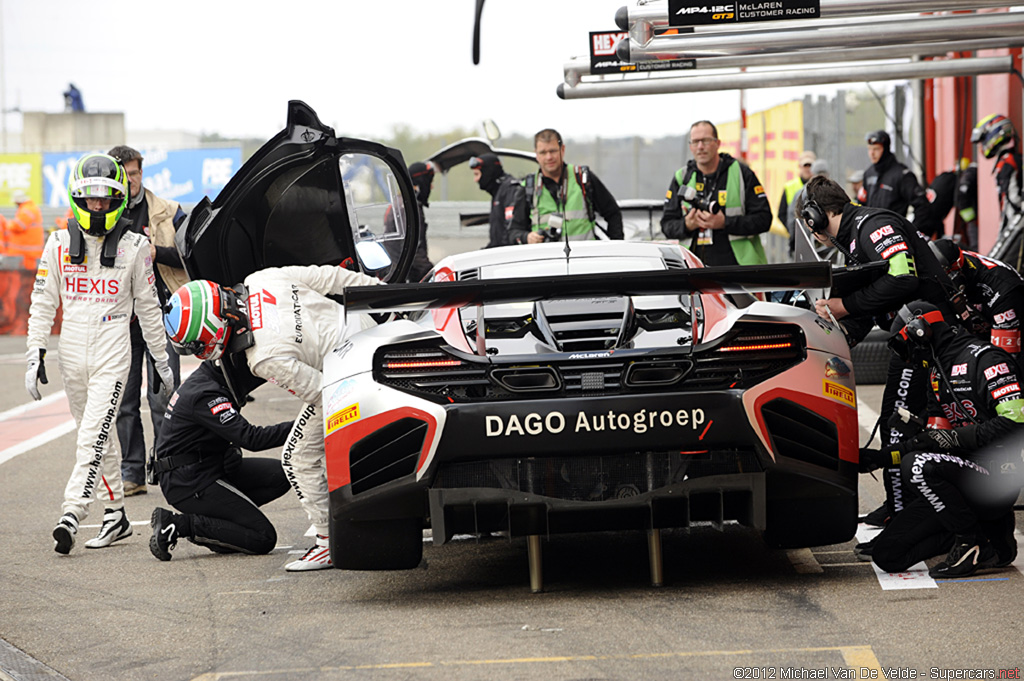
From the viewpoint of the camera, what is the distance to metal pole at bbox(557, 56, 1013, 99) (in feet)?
32.0

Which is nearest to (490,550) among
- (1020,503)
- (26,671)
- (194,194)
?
(26,671)

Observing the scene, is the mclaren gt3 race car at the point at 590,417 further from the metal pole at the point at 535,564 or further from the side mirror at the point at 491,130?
the side mirror at the point at 491,130

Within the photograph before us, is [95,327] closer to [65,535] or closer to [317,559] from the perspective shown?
[65,535]

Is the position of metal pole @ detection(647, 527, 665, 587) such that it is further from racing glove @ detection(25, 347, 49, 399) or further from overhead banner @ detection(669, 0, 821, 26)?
racing glove @ detection(25, 347, 49, 399)

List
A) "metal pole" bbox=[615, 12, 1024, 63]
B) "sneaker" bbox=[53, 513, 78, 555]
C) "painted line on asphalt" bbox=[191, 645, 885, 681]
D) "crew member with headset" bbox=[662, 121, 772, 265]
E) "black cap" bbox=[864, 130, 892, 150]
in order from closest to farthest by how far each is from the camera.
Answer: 1. "painted line on asphalt" bbox=[191, 645, 885, 681]
2. "sneaker" bbox=[53, 513, 78, 555]
3. "metal pole" bbox=[615, 12, 1024, 63]
4. "crew member with headset" bbox=[662, 121, 772, 265]
5. "black cap" bbox=[864, 130, 892, 150]

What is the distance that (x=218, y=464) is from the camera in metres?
6.33

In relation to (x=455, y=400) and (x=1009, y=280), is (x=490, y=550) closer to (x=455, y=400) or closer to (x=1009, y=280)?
(x=455, y=400)

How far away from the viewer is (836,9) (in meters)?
6.91

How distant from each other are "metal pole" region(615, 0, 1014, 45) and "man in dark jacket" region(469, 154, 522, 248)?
11.1ft

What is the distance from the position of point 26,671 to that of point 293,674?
96 centimetres

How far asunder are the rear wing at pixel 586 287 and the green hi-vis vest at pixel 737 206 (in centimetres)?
384

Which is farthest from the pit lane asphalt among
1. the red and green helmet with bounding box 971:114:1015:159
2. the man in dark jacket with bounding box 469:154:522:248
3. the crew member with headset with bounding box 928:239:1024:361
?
the red and green helmet with bounding box 971:114:1015:159

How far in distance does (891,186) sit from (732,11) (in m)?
6.44

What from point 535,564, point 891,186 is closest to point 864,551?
point 535,564
